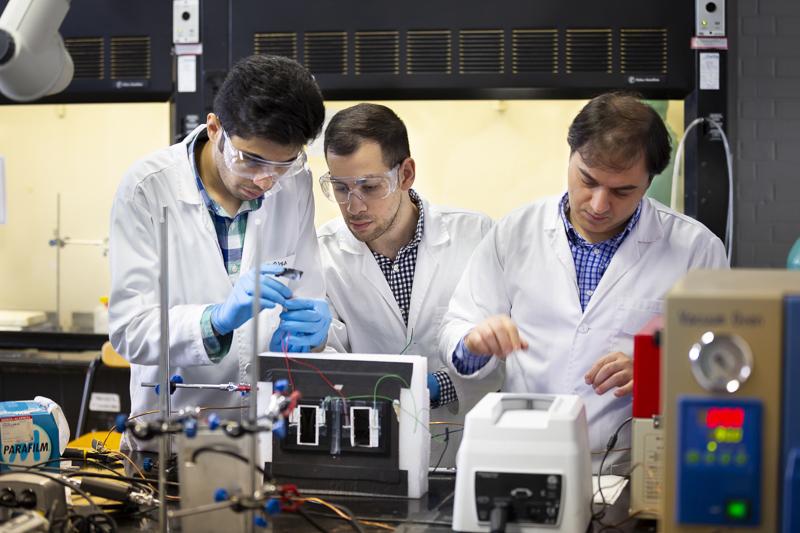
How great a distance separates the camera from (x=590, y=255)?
2305mm

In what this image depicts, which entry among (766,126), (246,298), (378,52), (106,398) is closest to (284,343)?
(246,298)

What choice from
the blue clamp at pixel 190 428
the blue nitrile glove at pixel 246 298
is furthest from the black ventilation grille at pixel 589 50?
the blue clamp at pixel 190 428

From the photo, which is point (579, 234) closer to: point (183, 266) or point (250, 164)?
point (250, 164)

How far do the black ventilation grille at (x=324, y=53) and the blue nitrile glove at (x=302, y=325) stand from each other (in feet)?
4.48

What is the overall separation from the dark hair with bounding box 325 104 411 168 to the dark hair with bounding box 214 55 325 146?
0.44 m

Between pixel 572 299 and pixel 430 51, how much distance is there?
1.31 metres

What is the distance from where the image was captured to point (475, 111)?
411 centimetres

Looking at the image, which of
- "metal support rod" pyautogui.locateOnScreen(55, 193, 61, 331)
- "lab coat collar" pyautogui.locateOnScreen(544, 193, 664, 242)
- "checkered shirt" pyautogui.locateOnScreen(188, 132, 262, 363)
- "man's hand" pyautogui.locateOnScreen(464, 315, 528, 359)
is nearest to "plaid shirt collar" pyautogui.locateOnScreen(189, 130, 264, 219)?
"checkered shirt" pyautogui.locateOnScreen(188, 132, 262, 363)

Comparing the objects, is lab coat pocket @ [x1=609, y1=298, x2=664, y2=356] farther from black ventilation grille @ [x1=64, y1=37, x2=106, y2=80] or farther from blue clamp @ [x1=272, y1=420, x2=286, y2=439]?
black ventilation grille @ [x1=64, y1=37, x2=106, y2=80]

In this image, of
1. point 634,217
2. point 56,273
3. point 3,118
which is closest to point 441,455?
point 634,217

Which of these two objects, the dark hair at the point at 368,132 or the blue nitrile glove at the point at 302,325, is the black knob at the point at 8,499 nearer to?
the blue nitrile glove at the point at 302,325

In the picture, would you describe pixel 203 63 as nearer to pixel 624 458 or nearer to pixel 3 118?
pixel 3 118

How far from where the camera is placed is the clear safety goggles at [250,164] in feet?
6.70

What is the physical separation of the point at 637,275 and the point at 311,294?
0.83m
